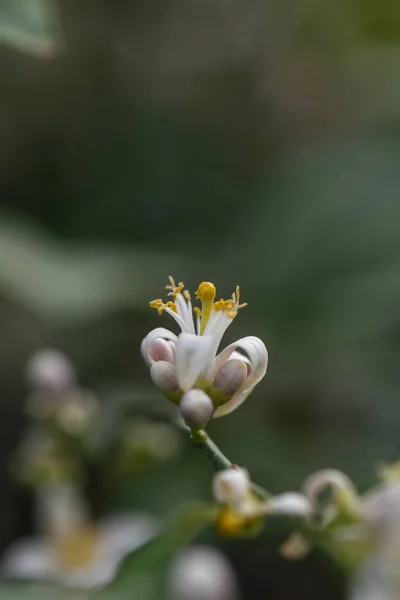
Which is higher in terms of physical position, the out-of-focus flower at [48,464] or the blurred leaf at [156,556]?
the out-of-focus flower at [48,464]

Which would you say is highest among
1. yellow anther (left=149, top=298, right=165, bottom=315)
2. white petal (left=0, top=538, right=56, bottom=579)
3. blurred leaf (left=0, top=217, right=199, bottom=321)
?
blurred leaf (left=0, top=217, right=199, bottom=321)

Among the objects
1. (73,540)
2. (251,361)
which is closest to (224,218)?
(73,540)

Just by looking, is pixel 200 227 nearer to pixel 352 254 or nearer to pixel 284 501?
pixel 352 254

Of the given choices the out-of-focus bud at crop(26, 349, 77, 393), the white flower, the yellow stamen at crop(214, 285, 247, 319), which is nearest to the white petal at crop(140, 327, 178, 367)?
the white flower

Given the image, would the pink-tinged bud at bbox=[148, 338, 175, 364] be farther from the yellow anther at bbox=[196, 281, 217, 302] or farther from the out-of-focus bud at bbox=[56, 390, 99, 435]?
the out-of-focus bud at bbox=[56, 390, 99, 435]

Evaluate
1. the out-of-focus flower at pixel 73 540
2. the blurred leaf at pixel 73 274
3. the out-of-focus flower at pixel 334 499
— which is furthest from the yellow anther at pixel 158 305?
the blurred leaf at pixel 73 274

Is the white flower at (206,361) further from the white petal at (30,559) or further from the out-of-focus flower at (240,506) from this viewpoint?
the white petal at (30,559)
